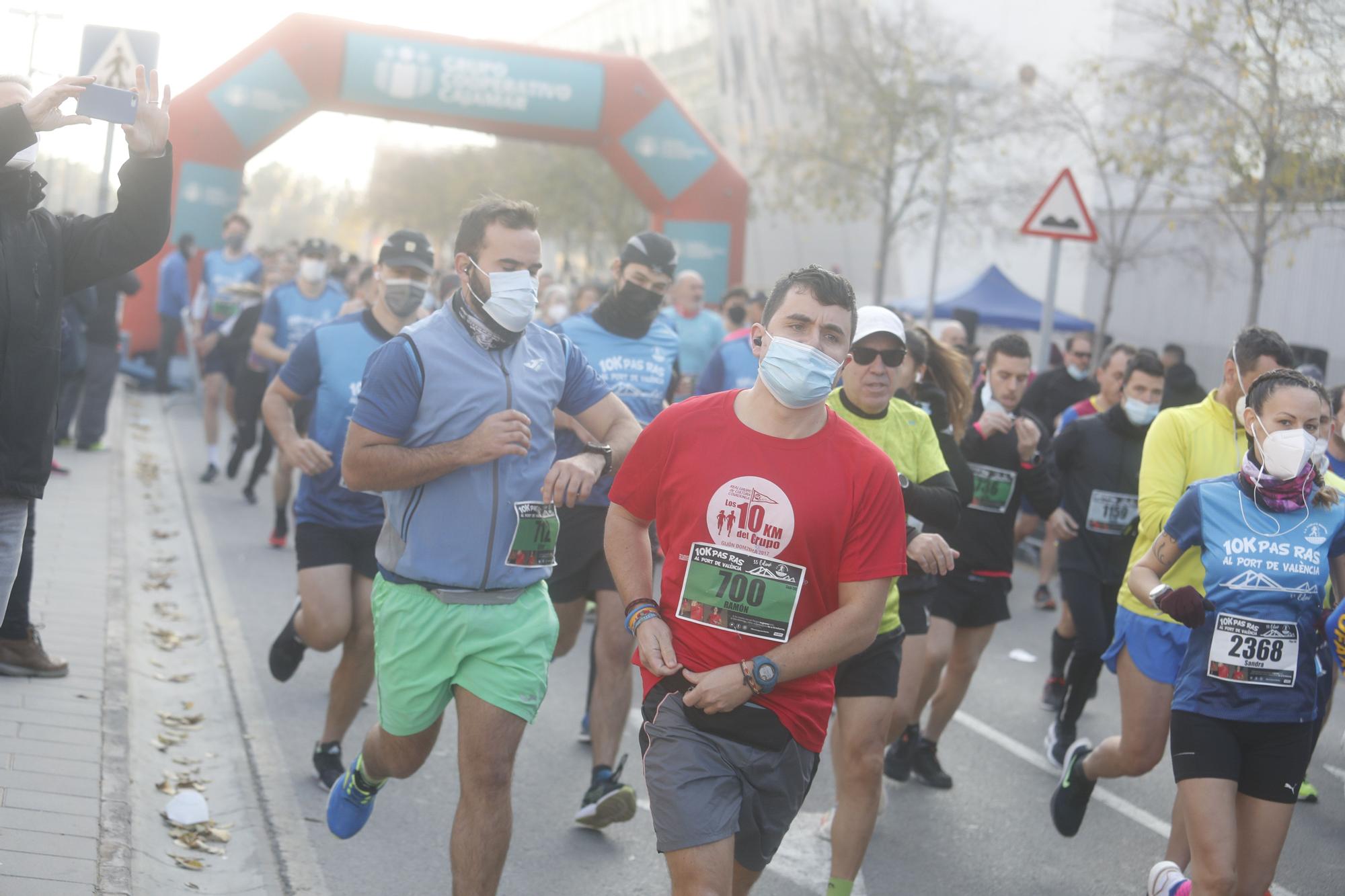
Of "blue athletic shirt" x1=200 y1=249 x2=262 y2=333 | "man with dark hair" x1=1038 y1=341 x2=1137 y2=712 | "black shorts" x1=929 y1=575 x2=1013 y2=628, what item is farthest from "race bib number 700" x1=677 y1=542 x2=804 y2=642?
"blue athletic shirt" x1=200 y1=249 x2=262 y2=333

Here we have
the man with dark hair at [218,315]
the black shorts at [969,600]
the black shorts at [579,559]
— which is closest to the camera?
the black shorts at [579,559]

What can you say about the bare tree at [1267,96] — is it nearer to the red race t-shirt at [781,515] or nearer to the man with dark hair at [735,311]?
the man with dark hair at [735,311]

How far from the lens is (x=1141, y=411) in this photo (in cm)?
679

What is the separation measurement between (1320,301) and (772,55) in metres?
29.6

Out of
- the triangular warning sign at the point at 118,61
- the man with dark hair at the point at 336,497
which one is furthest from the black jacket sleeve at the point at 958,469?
the triangular warning sign at the point at 118,61

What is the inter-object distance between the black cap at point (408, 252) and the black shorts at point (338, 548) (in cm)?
114

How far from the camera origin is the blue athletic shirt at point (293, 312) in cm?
1062

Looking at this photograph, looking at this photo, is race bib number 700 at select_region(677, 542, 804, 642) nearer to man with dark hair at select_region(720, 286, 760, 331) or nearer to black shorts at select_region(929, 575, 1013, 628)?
black shorts at select_region(929, 575, 1013, 628)

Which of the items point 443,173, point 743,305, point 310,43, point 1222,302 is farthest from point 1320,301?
point 443,173

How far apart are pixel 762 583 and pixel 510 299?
1.27 m

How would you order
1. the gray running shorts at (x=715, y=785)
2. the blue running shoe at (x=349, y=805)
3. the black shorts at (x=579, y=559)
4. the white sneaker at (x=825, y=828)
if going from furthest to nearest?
the black shorts at (x=579, y=559) < the white sneaker at (x=825, y=828) < the blue running shoe at (x=349, y=805) < the gray running shorts at (x=715, y=785)

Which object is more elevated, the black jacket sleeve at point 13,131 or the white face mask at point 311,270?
the black jacket sleeve at point 13,131

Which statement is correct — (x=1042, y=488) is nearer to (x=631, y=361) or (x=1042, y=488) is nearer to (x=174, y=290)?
(x=631, y=361)

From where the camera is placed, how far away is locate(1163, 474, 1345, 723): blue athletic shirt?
13.8 feet
